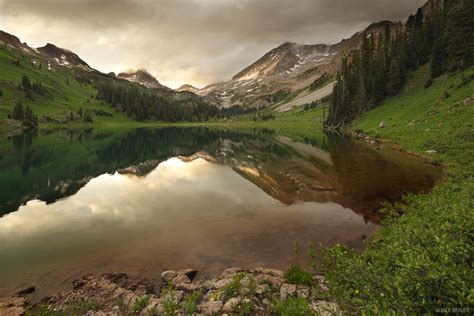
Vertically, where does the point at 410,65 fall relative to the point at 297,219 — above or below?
above

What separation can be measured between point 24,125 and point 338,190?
174m

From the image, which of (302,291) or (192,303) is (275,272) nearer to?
(302,291)

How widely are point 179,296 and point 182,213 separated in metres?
14.4

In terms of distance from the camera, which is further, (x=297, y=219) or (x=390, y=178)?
(x=390, y=178)

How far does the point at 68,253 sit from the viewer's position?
18797 mm

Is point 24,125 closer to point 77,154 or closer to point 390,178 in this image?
point 77,154

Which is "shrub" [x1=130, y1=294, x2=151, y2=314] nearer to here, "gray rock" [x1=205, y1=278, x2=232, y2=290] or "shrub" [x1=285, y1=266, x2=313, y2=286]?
"gray rock" [x1=205, y1=278, x2=232, y2=290]

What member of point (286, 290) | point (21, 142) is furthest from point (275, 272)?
point (21, 142)

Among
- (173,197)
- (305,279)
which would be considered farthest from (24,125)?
(305,279)

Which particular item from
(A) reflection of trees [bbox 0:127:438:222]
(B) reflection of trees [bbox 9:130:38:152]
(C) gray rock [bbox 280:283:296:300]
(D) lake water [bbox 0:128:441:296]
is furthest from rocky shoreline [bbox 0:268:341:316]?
(B) reflection of trees [bbox 9:130:38:152]

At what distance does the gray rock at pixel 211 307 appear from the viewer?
10.7 meters

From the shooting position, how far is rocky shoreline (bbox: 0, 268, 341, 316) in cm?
1073

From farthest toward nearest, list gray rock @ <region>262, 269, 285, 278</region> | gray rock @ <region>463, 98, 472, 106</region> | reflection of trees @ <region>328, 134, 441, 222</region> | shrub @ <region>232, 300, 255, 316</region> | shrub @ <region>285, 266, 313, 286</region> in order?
gray rock @ <region>463, 98, 472, 106</region>, reflection of trees @ <region>328, 134, 441, 222</region>, gray rock @ <region>262, 269, 285, 278</region>, shrub @ <region>285, 266, 313, 286</region>, shrub @ <region>232, 300, 255, 316</region>

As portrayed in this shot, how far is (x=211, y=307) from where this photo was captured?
11023 mm
